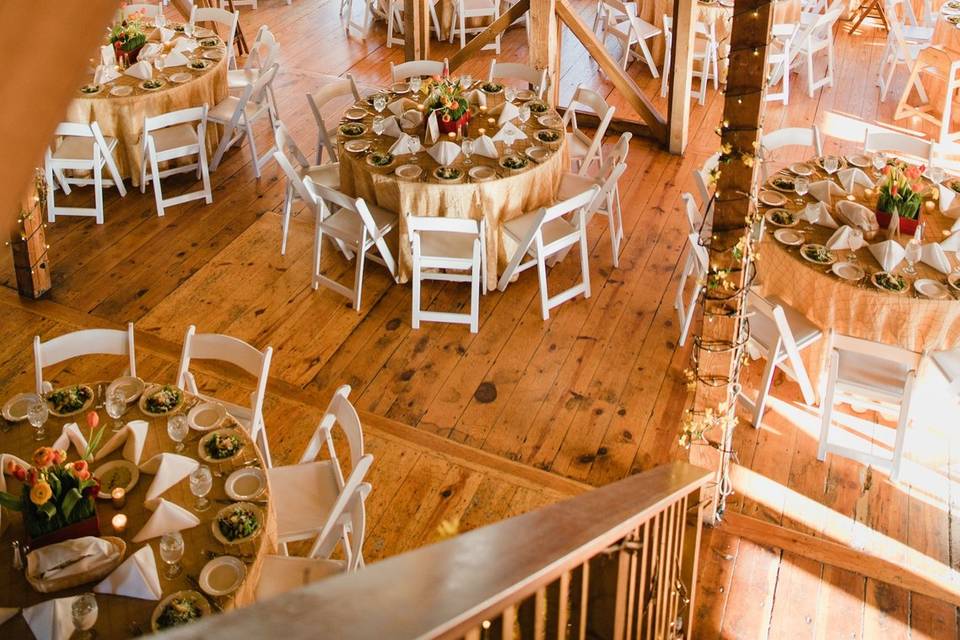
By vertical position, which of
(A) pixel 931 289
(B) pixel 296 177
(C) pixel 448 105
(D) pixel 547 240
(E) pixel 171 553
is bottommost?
(E) pixel 171 553

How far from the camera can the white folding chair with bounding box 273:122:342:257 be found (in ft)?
17.2

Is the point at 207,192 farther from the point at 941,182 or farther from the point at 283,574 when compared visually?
the point at 941,182

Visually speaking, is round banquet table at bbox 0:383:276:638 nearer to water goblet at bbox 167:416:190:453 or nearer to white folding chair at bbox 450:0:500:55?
water goblet at bbox 167:416:190:453

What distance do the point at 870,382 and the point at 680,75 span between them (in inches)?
122

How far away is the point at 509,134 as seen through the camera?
5523 mm

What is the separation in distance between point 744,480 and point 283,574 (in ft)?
7.35

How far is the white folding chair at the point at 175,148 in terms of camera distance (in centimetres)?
588

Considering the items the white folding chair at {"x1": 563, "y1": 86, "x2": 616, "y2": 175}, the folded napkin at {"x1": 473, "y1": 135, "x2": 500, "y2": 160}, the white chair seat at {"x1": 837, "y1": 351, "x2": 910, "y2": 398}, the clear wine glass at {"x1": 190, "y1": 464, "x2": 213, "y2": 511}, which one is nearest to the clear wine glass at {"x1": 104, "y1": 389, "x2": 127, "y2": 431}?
the clear wine glass at {"x1": 190, "y1": 464, "x2": 213, "y2": 511}

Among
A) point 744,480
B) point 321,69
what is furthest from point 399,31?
point 744,480

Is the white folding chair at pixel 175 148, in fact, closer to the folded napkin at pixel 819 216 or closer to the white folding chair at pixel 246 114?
the white folding chair at pixel 246 114

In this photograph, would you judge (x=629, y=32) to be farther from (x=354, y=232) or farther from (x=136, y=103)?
(x=136, y=103)

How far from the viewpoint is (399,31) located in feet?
30.4

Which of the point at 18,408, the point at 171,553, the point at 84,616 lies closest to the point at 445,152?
the point at 18,408

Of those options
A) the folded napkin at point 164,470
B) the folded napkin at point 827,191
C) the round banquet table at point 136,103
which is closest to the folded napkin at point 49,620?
the folded napkin at point 164,470
